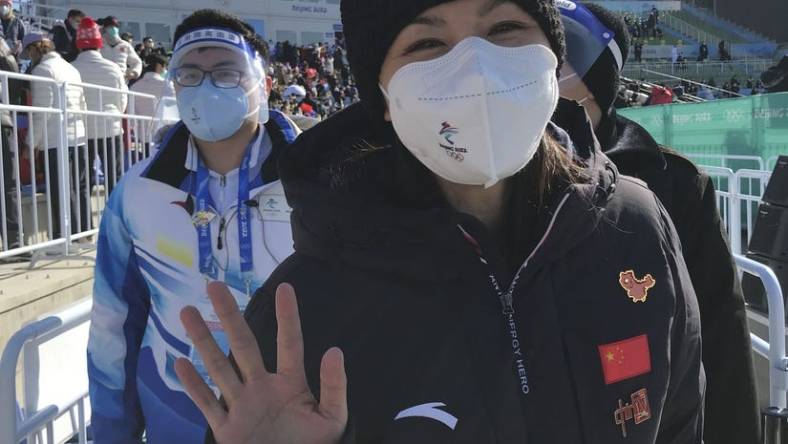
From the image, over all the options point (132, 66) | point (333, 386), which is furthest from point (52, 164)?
point (132, 66)

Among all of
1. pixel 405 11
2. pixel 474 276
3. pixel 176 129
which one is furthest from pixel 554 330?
pixel 176 129

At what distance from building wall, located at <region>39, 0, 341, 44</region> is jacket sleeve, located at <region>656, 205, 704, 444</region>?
38.0 meters

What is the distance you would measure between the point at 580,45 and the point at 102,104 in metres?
5.80

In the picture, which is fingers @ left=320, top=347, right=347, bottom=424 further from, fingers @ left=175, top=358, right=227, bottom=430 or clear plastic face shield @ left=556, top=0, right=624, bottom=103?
clear plastic face shield @ left=556, top=0, right=624, bottom=103

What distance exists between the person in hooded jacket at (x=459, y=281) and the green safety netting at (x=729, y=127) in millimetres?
9460

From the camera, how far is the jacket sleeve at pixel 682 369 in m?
1.43

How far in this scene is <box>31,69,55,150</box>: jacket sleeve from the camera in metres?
5.68

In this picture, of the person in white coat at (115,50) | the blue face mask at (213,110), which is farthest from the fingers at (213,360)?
the person in white coat at (115,50)

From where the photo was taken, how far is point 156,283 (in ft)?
8.14

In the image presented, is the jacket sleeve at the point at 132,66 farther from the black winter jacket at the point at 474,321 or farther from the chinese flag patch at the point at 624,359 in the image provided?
the chinese flag patch at the point at 624,359

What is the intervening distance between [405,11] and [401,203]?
0.36 m

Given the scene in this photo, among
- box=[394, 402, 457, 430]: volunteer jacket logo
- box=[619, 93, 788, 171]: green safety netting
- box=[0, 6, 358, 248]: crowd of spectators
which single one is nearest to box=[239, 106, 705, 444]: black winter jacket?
box=[394, 402, 457, 430]: volunteer jacket logo

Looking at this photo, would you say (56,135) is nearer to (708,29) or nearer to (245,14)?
(245,14)

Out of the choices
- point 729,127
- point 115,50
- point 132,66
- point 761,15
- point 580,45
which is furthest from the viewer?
point 761,15
